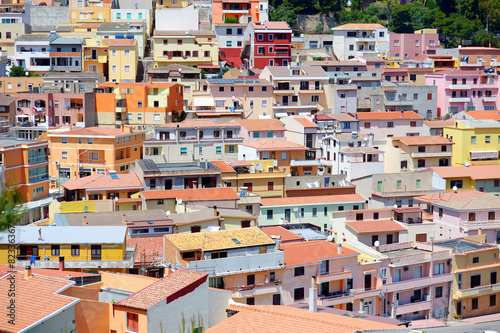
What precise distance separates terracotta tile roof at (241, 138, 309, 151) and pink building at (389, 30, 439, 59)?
2843 cm

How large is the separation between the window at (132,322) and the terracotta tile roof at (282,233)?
11.6 meters

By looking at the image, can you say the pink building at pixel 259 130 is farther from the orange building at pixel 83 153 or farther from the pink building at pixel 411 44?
the pink building at pixel 411 44

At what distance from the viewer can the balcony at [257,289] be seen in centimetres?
3409

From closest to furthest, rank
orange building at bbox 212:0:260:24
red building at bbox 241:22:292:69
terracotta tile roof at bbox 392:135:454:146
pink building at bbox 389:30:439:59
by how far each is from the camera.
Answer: terracotta tile roof at bbox 392:135:454:146 → red building at bbox 241:22:292:69 → orange building at bbox 212:0:260:24 → pink building at bbox 389:30:439:59

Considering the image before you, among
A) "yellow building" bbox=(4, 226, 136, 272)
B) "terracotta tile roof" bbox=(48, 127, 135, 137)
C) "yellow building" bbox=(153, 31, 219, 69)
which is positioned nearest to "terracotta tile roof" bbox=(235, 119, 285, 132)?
"terracotta tile roof" bbox=(48, 127, 135, 137)

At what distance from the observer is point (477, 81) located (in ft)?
238

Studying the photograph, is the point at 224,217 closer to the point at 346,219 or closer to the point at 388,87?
the point at 346,219

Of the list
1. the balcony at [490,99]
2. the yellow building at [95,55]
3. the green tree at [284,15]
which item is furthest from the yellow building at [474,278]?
the green tree at [284,15]

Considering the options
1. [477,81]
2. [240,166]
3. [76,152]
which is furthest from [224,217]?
[477,81]

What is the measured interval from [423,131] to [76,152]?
23.1 m

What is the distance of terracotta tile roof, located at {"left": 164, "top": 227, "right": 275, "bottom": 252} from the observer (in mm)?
34219

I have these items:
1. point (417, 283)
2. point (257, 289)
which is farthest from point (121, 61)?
point (257, 289)

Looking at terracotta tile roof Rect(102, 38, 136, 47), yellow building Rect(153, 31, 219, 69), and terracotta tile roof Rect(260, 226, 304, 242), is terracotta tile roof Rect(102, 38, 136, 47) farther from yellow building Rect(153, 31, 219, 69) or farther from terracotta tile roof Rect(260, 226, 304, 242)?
terracotta tile roof Rect(260, 226, 304, 242)

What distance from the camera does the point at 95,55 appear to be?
7131 cm
